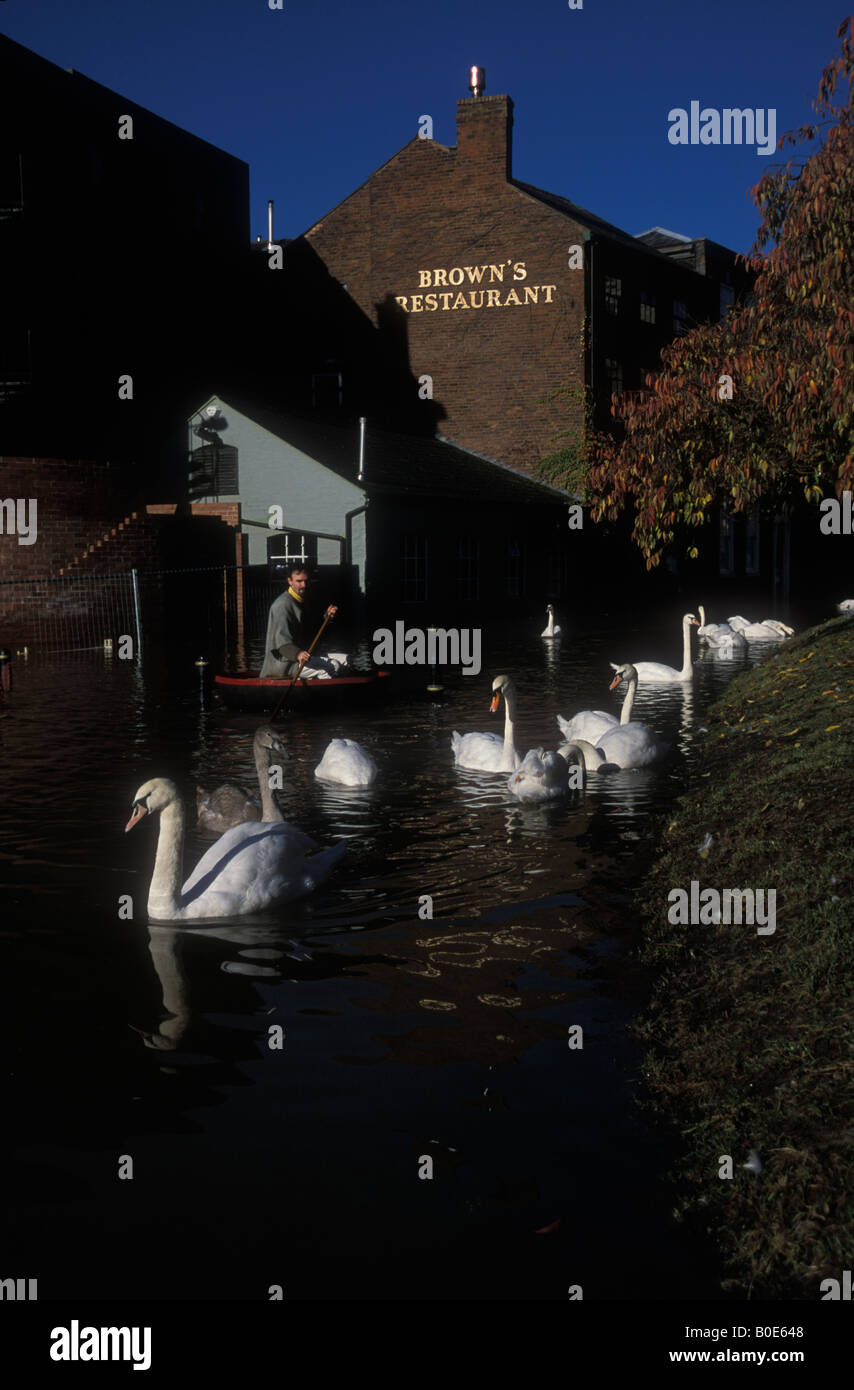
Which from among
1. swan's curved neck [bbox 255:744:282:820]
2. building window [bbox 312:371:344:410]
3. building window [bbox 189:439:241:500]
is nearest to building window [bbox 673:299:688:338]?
building window [bbox 312:371:344:410]

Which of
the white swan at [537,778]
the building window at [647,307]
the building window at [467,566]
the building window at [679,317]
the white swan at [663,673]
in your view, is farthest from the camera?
the building window at [679,317]

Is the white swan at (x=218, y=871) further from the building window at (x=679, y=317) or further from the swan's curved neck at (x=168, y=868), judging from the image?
the building window at (x=679, y=317)

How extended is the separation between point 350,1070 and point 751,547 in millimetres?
47712

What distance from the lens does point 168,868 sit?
7918mm

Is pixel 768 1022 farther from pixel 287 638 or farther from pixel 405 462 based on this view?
pixel 405 462

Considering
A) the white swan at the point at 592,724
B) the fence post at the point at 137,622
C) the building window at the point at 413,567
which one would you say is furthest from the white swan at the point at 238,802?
the building window at the point at 413,567

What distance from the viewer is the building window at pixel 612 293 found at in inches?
1578

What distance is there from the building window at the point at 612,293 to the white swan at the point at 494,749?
29.8 meters

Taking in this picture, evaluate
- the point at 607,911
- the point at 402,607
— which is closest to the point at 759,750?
the point at 607,911

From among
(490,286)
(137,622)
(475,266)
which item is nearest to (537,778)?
(137,622)

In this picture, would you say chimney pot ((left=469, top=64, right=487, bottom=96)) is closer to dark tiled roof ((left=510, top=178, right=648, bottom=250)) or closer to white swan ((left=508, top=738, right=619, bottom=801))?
dark tiled roof ((left=510, top=178, right=648, bottom=250))

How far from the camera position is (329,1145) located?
5.07 meters

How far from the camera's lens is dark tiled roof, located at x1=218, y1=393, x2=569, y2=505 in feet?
111

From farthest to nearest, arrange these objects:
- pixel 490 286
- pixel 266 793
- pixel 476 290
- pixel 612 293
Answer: pixel 612 293
pixel 476 290
pixel 490 286
pixel 266 793
